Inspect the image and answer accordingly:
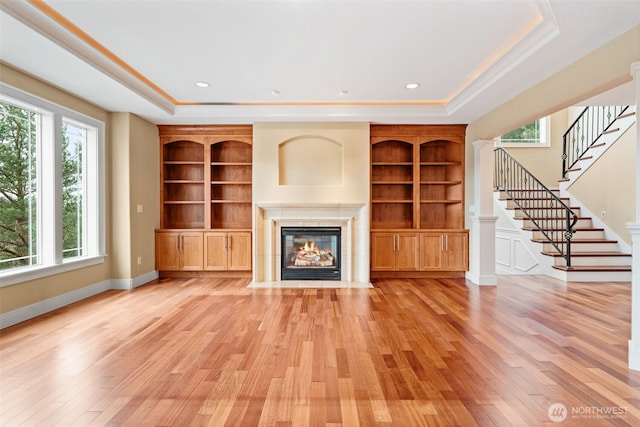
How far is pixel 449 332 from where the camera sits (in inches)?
126

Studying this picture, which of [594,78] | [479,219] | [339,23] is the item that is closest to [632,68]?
[594,78]

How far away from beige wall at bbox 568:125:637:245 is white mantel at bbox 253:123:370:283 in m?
4.79

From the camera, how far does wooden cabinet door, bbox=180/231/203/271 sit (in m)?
5.76

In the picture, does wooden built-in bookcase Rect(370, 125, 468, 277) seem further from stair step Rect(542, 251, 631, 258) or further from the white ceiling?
stair step Rect(542, 251, 631, 258)

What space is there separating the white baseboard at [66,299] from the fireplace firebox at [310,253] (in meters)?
2.27

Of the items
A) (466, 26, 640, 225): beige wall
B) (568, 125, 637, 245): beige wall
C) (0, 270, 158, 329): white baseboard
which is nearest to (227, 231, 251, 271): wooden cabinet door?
(0, 270, 158, 329): white baseboard

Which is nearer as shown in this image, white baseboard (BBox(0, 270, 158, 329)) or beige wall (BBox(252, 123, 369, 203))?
white baseboard (BBox(0, 270, 158, 329))

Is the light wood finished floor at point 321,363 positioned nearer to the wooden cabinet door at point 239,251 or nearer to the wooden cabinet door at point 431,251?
the wooden cabinet door at point 431,251

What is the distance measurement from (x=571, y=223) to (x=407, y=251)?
3.89 meters

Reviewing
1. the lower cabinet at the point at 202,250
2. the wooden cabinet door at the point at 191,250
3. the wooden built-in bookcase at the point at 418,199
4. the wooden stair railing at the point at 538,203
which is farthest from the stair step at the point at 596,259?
the wooden cabinet door at the point at 191,250

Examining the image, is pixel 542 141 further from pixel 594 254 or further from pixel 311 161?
pixel 311 161

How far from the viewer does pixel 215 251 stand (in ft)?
18.9

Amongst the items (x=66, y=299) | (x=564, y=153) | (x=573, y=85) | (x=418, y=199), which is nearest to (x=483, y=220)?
(x=418, y=199)

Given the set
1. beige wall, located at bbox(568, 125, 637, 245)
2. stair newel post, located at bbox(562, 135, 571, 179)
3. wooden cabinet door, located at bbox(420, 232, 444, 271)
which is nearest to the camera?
wooden cabinet door, located at bbox(420, 232, 444, 271)
